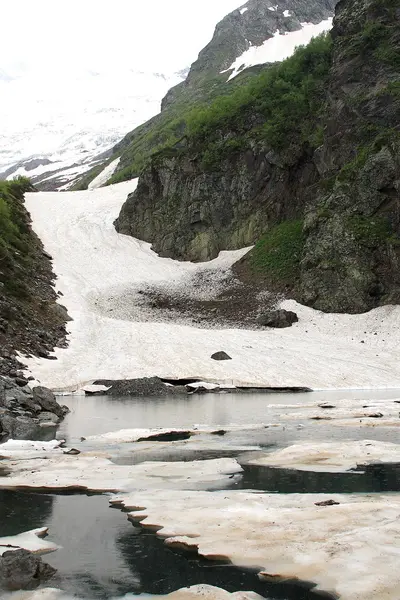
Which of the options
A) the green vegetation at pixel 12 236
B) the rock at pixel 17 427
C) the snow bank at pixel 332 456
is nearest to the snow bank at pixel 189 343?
the green vegetation at pixel 12 236

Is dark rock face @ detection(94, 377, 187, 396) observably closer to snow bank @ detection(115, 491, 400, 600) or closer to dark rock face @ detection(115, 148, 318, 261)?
snow bank @ detection(115, 491, 400, 600)

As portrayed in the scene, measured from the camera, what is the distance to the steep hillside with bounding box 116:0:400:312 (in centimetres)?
5262

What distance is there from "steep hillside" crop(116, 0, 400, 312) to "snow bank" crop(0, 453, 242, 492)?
1514 inches

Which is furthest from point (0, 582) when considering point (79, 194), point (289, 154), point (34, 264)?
point (79, 194)

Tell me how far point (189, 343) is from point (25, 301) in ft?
41.5

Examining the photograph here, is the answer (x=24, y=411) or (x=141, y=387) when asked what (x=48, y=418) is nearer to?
(x=24, y=411)

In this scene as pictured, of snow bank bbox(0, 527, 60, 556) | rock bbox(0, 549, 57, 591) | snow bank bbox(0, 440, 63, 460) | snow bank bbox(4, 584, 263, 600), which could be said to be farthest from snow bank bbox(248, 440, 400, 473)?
rock bbox(0, 549, 57, 591)

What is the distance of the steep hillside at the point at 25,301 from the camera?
35.9 m

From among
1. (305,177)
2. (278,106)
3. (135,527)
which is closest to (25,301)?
(135,527)

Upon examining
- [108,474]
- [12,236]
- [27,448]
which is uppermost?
[12,236]

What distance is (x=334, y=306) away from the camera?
51.6 meters

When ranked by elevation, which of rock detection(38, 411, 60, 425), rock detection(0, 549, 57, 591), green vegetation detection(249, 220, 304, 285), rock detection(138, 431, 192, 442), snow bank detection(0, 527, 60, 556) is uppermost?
green vegetation detection(249, 220, 304, 285)

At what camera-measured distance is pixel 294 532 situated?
9289 mm

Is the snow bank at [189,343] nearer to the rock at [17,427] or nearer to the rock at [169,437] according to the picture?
the rock at [17,427]
